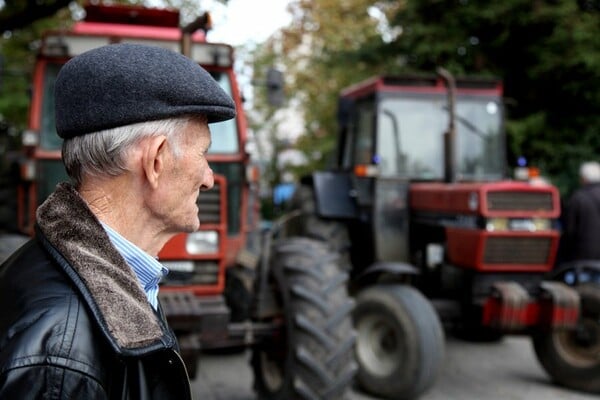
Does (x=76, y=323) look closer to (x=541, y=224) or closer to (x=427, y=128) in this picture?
(x=541, y=224)

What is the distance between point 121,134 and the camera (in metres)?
1.44

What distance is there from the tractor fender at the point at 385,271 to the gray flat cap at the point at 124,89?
470 cm

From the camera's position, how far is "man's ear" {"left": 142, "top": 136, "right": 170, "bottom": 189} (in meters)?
1.48

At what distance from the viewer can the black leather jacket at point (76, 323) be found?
1169 mm

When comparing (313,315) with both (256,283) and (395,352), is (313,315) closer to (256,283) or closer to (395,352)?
(256,283)

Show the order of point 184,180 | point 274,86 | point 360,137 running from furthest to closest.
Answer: point 360,137
point 274,86
point 184,180

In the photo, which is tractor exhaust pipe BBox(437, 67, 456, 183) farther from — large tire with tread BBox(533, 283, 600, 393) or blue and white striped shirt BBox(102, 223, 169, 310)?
blue and white striped shirt BBox(102, 223, 169, 310)

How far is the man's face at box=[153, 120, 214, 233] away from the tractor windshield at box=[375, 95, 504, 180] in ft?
18.1

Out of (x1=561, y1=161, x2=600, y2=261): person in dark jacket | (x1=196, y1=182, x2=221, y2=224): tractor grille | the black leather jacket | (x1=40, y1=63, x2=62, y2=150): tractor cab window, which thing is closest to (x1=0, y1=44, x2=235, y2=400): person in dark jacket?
the black leather jacket

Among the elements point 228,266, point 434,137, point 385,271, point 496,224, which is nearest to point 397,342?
point 385,271

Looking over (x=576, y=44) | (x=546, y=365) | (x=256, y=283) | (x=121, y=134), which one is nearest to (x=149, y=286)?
(x=121, y=134)

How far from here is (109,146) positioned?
1448 mm

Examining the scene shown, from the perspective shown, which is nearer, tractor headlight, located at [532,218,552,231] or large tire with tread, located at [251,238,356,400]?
large tire with tread, located at [251,238,356,400]

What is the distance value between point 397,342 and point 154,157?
4696 mm
